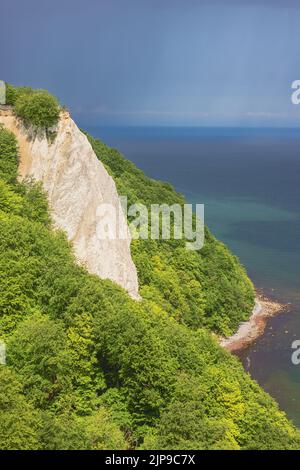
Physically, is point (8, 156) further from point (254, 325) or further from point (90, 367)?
point (254, 325)

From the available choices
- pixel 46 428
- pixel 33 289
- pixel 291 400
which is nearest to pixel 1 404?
pixel 46 428

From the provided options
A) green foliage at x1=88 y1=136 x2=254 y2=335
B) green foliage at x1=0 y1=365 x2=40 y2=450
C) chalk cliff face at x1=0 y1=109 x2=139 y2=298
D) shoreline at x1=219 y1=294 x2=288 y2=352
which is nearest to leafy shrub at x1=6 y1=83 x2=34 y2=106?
chalk cliff face at x1=0 y1=109 x2=139 y2=298

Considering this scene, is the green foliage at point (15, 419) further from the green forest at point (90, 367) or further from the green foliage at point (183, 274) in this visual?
the green foliage at point (183, 274)

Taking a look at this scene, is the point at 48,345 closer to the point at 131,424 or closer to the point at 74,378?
the point at 74,378

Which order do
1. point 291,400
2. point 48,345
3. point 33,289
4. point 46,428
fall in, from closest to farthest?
Answer: 1. point 46,428
2. point 48,345
3. point 33,289
4. point 291,400

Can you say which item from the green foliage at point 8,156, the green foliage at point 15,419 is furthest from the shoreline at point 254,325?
the green foliage at point 15,419
